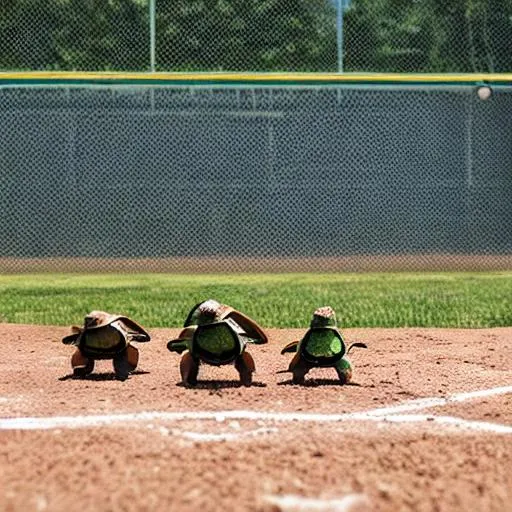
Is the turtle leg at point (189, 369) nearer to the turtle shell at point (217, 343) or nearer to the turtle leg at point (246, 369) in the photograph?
the turtle shell at point (217, 343)

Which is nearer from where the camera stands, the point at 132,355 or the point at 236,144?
the point at 132,355

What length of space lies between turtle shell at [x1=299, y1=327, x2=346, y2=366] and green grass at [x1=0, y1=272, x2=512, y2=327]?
2.95m

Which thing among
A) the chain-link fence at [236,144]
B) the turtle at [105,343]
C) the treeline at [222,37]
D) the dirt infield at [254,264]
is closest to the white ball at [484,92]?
the chain-link fence at [236,144]

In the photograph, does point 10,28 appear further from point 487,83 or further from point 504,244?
point 504,244

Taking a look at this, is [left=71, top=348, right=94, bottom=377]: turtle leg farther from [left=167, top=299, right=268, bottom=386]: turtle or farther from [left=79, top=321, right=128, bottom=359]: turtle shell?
[left=167, top=299, right=268, bottom=386]: turtle

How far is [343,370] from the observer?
488 centimetres

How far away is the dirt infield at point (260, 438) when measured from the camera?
111 inches

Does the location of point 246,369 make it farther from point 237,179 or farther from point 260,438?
point 237,179

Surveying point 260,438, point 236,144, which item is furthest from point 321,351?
point 236,144

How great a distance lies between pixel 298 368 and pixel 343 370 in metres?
0.20

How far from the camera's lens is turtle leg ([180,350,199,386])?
4793 mm

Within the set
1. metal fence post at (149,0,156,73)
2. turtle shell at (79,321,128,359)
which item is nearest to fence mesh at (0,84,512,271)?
metal fence post at (149,0,156,73)

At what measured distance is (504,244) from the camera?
1294 centimetres

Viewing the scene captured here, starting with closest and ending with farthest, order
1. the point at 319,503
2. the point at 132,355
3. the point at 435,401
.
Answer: the point at 319,503 < the point at 435,401 < the point at 132,355
